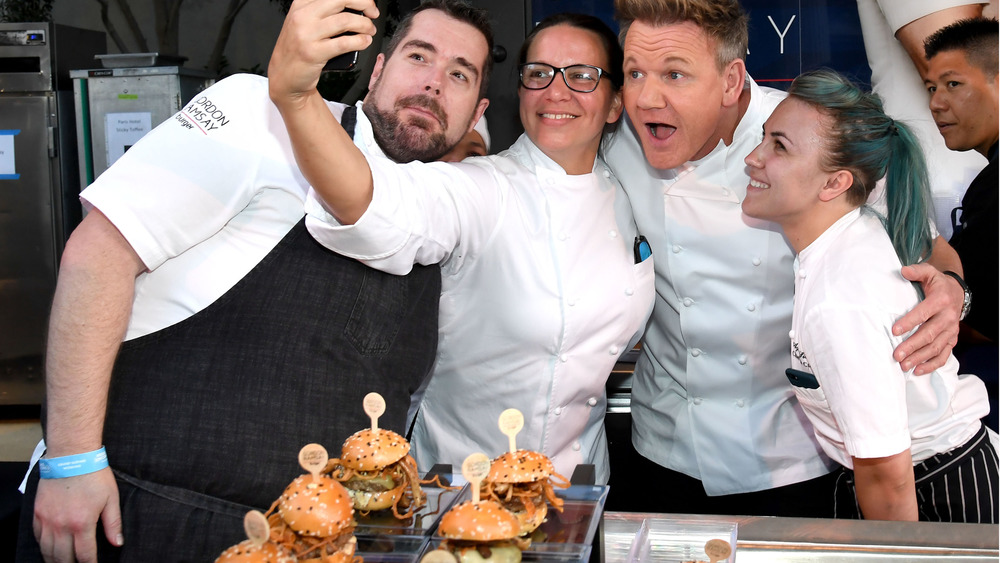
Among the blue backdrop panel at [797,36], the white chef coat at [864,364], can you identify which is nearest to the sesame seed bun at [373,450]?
the white chef coat at [864,364]

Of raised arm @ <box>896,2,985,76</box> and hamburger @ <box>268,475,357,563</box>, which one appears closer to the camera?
hamburger @ <box>268,475,357,563</box>

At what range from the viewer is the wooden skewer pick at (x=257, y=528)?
0.84 metres

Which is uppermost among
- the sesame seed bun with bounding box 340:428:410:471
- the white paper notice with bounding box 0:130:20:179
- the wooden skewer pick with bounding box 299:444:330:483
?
the wooden skewer pick with bounding box 299:444:330:483

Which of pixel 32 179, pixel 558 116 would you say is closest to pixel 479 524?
pixel 558 116

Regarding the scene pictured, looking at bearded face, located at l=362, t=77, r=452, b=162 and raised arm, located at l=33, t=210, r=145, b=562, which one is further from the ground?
bearded face, located at l=362, t=77, r=452, b=162

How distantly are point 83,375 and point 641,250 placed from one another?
120 centimetres

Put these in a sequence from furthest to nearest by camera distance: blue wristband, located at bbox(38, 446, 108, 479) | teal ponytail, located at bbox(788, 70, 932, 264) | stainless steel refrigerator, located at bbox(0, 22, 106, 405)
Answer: stainless steel refrigerator, located at bbox(0, 22, 106, 405), teal ponytail, located at bbox(788, 70, 932, 264), blue wristband, located at bbox(38, 446, 108, 479)

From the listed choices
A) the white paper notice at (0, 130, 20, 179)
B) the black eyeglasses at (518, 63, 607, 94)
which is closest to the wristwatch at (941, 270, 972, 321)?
the black eyeglasses at (518, 63, 607, 94)

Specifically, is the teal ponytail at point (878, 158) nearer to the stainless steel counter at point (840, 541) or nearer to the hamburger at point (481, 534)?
the stainless steel counter at point (840, 541)

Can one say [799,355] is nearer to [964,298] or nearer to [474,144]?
[964,298]

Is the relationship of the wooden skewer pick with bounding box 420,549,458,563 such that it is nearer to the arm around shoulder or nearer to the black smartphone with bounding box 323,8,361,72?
the black smartphone with bounding box 323,8,361,72

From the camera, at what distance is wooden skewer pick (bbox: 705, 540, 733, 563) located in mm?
1002

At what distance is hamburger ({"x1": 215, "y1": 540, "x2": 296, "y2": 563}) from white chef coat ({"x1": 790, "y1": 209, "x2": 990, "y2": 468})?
101 cm

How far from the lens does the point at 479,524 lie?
923 mm
